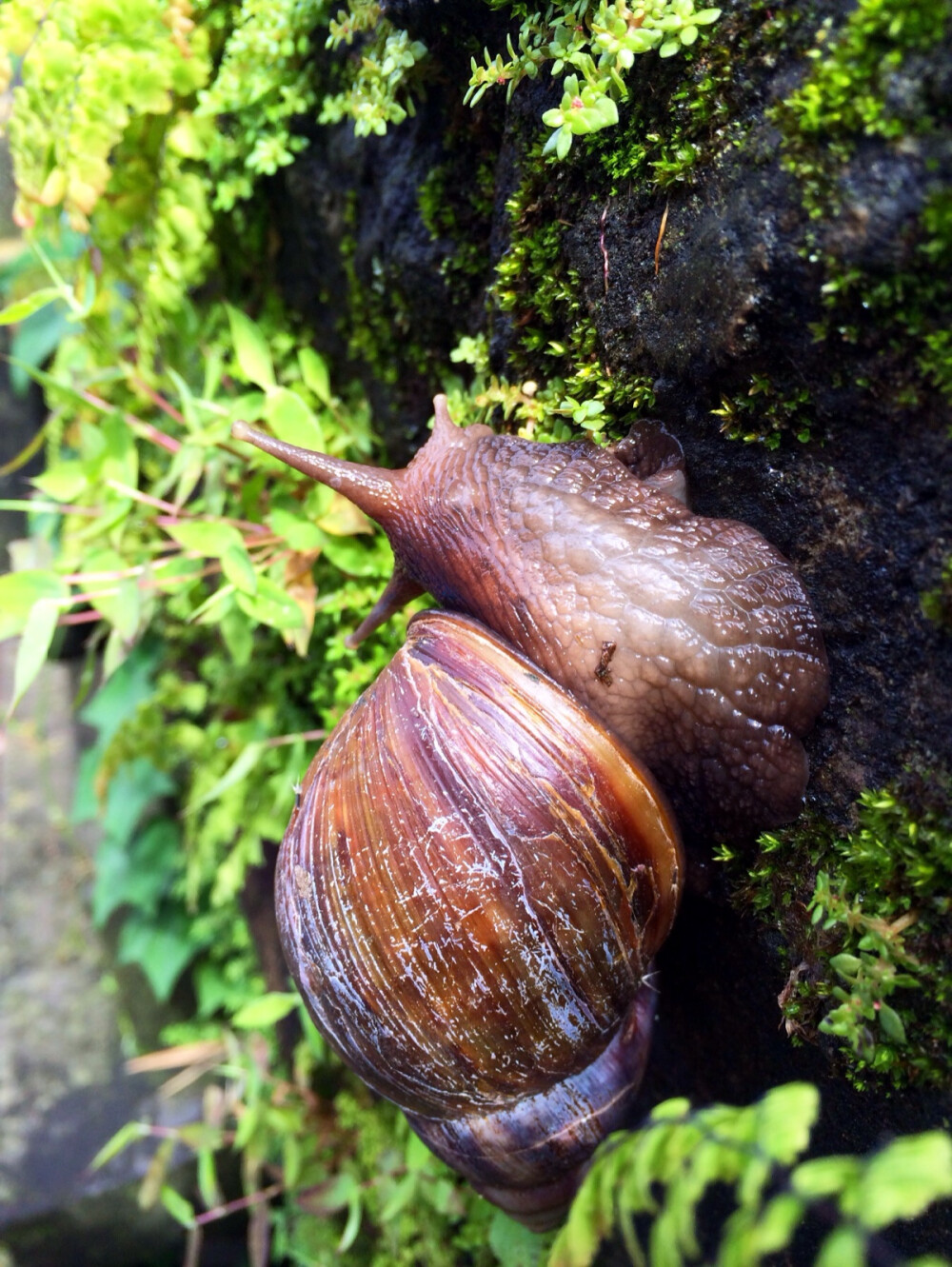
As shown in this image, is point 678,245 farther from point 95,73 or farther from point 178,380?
point 95,73

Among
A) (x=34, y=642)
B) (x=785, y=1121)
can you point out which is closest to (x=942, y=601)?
(x=785, y=1121)

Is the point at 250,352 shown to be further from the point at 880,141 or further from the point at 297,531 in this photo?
the point at 880,141

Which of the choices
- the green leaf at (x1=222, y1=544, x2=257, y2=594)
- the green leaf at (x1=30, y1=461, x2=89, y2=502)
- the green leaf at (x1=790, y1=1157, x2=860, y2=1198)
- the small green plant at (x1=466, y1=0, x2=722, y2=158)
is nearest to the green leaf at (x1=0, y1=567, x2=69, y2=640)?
the green leaf at (x1=30, y1=461, x2=89, y2=502)

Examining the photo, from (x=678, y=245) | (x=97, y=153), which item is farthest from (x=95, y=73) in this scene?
(x=678, y=245)

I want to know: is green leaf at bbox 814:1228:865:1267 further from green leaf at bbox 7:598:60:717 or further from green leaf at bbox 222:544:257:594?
green leaf at bbox 7:598:60:717

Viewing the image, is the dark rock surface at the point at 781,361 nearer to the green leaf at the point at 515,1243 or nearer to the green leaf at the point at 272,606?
the green leaf at the point at 515,1243

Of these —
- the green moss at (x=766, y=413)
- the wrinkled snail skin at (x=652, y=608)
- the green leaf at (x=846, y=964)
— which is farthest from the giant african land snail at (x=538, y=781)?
the green leaf at (x=846, y=964)
